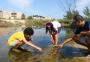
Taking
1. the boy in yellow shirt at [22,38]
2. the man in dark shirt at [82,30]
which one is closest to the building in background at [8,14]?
the boy in yellow shirt at [22,38]

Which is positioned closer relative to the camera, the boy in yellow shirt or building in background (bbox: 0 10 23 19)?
the boy in yellow shirt

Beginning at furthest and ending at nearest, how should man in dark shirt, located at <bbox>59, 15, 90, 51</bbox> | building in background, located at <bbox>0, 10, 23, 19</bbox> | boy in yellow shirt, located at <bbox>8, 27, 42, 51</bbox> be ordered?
building in background, located at <bbox>0, 10, 23, 19</bbox> → boy in yellow shirt, located at <bbox>8, 27, 42, 51</bbox> → man in dark shirt, located at <bbox>59, 15, 90, 51</bbox>

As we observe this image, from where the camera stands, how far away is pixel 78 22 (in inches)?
351

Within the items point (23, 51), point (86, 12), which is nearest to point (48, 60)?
point (23, 51)

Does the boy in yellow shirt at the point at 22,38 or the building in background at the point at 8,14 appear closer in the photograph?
the boy in yellow shirt at the point at 22,38

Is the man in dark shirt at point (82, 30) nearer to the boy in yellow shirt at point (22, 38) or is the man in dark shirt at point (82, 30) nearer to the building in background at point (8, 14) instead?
the boy in yellow shirt at point (22, 38)

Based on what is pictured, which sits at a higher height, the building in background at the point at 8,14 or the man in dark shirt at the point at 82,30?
the man in dark shirt at the point at 82,30

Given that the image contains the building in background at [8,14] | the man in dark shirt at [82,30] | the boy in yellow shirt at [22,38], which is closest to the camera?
the man in dark shirt at [82,30]

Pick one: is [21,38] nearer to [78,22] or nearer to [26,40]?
[26,40]

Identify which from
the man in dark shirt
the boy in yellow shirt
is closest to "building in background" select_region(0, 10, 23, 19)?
the boy in yellow shirt

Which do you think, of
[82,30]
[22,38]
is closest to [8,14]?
[22,38]

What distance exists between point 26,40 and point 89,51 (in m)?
2.29

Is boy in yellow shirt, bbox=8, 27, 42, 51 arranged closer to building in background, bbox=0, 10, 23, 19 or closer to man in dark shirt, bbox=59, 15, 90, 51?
man in dark shirt, bbox=59, 15, 90, 51

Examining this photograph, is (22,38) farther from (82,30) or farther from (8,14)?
(8,14)
